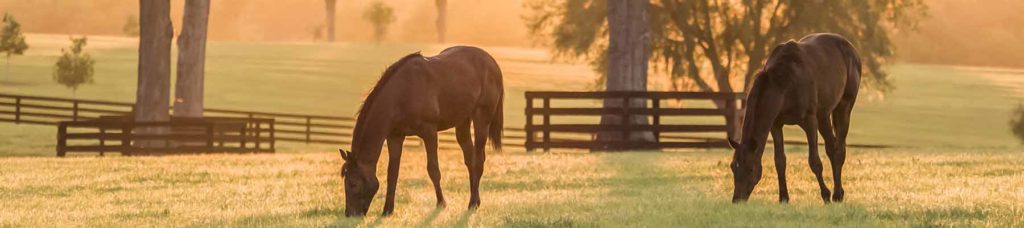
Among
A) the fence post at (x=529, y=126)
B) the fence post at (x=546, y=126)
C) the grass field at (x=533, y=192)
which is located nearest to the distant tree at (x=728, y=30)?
the fence post at (x=546, y=126)

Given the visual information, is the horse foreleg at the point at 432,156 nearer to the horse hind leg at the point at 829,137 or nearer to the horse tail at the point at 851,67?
the horse hind leg at the point at 829,137

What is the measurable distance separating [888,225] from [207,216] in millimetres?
5657

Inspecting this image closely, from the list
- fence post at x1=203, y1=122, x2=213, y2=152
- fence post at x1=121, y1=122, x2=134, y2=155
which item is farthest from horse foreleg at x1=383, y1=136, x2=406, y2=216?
fence post at x1=203, y1=122, x2=213, y2=152

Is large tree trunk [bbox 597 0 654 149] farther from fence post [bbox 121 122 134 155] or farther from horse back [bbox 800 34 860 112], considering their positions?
horse back [bbox 800 34 860 112]

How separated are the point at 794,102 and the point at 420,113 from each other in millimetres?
3019

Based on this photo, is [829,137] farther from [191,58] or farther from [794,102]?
[191,58]

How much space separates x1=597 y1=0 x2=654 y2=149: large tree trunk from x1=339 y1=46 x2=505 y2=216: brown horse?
49.6 feet

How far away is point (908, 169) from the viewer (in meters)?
18.5

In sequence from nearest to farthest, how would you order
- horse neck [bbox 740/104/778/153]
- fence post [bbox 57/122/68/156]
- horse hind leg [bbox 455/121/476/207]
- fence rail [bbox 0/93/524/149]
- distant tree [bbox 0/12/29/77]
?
horse neck [bbox 740/104/778/153], horse hind leg [bbox 455/121/476/207], fence post [bbox 57/122/68/156], fence rail [bbox 0/93/524/149], distant tree [bbox 0/12/29/77]

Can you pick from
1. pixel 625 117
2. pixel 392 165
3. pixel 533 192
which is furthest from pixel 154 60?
pixel 392 165

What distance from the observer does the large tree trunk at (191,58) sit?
3278 cm

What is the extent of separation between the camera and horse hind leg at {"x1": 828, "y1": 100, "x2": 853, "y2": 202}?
1316cm

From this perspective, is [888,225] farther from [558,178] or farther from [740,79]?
[740,79]

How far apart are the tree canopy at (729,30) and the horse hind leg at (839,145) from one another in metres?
24.5
